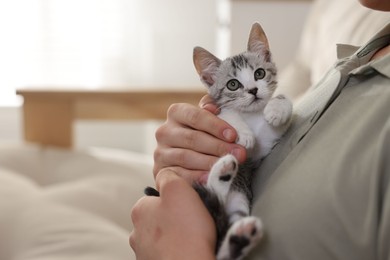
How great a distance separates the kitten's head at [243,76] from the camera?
2.27ft

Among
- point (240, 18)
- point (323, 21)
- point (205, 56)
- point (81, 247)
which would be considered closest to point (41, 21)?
point (240, 18)

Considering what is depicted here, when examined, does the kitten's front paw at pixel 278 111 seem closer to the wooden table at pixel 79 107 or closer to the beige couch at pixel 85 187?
the beige couch at pixel 85 187

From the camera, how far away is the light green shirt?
1.72 feet

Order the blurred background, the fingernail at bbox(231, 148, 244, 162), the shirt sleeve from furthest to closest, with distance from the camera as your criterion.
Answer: the blurred background < the fingernail at bbox(231, 148, 244, 162) < the shirt sleeve

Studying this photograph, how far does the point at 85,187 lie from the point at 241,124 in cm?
75

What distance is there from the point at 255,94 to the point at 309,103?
76 millimetres

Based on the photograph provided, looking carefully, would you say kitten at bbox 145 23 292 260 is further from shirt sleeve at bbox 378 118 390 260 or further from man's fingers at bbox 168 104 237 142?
shirt sleeve at bbox 378 118 390 260

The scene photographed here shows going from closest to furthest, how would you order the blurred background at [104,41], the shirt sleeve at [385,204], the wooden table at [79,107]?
the shirt sleeve at [385,204], the wooden table at [79,107], the blurred background at [104,41]

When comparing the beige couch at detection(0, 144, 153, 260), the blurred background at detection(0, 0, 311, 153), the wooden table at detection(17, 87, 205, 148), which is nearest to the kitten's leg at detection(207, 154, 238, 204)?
the beige couch at detection(0, 144, 153, 260)

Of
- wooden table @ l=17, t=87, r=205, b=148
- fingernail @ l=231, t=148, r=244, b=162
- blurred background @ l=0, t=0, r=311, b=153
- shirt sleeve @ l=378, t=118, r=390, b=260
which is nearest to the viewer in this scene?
shirt sleeve @ l=378, t=118, r=390, b=260

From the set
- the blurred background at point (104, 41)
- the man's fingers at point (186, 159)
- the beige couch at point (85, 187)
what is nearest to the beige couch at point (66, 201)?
the beige couch at point (85, 187)

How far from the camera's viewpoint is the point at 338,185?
1.75ft

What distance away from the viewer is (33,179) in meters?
1.44

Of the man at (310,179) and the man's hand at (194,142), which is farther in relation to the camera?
the man's hand at (194,142)
